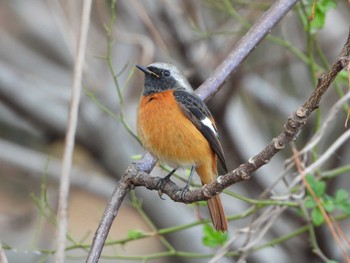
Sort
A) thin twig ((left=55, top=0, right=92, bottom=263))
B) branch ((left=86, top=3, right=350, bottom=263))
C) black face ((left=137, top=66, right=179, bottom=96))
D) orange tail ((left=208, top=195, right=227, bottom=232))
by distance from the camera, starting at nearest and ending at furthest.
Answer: branch ((left=86, top=3, right=350, bottom=263)) → thin twig ((left=55, top=0, right=92, bottom=263)) → orange tail ((left=208, top=195, right=227, bottom=232)) → black face ((left=137, top=66, right=179, bottom=96))

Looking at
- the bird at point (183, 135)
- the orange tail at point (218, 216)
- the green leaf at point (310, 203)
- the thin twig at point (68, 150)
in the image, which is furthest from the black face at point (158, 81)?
the thin twig at point (68, 150)

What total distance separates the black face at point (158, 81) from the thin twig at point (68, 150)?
1052 mm

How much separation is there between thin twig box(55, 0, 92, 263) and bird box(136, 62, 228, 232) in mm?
836

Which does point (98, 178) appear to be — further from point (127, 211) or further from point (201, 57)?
point (127, 211)

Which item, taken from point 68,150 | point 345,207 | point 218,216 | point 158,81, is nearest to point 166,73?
point 158,81

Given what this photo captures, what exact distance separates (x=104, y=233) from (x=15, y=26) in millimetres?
6032

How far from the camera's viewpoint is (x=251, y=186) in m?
6.20

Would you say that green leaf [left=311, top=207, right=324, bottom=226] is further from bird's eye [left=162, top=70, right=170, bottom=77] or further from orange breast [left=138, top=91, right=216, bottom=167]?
bird's eye [left=162, top=70, right=170, bottom=77]

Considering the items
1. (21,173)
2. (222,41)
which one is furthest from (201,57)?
(21,173)

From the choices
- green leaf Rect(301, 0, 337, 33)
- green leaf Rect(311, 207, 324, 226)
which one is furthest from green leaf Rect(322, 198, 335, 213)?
green leaf Rect(301, 0, 337, 33)

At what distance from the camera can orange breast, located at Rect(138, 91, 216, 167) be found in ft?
11.4

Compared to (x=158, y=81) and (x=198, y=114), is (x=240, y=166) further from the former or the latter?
(x=158, y=81)

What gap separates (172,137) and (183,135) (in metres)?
0.06

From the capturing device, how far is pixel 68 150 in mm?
2588
